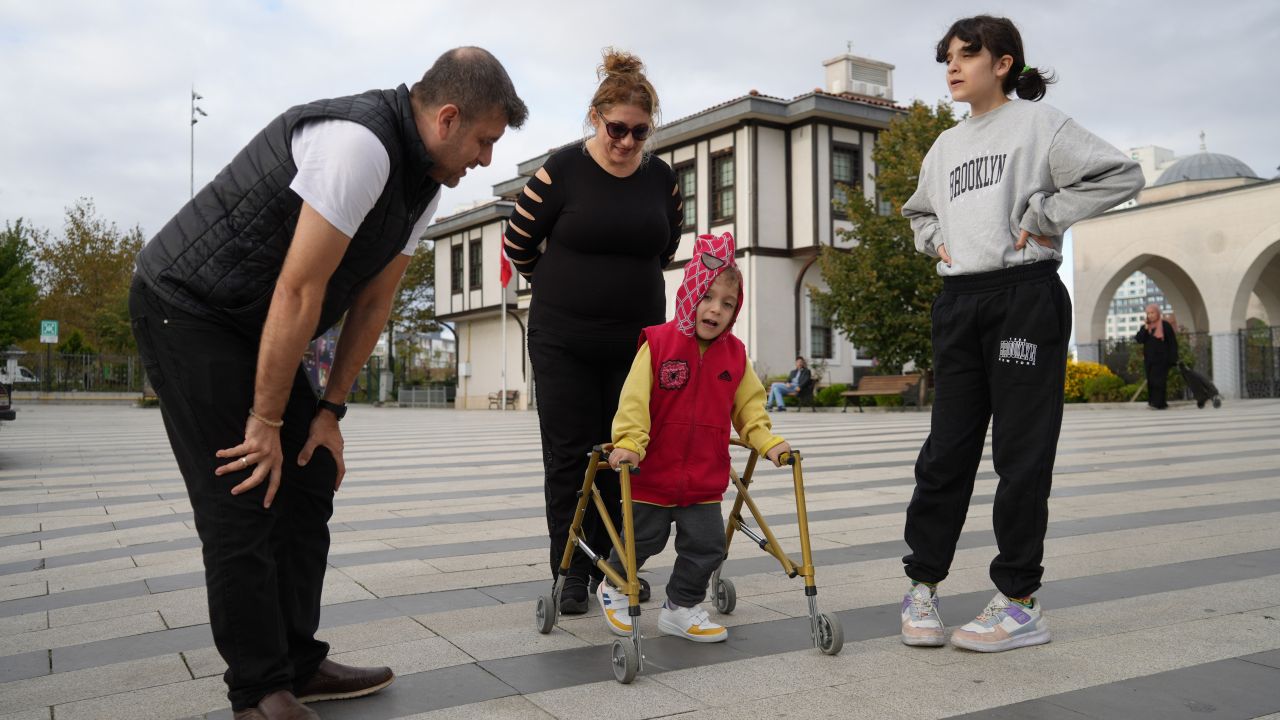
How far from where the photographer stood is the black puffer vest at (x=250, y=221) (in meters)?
2.54

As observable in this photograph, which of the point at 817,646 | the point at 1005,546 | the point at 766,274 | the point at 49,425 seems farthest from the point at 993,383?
the point at 766,274

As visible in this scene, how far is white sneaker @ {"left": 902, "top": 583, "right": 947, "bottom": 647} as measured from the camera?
331cm

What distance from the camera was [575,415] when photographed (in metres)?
3.92

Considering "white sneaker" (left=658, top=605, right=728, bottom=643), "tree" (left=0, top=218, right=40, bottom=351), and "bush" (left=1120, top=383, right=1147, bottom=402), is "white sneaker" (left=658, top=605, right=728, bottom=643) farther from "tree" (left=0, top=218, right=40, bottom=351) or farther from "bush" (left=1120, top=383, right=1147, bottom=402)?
"tree" (left=0, top=218, right=40, bottom=351)

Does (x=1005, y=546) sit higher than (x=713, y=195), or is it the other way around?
(x=713, y=195)

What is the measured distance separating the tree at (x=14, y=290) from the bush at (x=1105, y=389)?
115ft

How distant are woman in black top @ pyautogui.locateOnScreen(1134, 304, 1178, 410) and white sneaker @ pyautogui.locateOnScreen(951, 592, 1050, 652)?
16.1 meters

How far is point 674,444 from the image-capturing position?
3.48 metres

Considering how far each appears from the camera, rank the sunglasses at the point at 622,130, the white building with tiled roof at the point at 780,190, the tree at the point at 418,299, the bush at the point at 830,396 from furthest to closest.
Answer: the tree at the point at 418,299 < the white building with tiled roof at the point at 780,190 < the bush at the point at 830,396 < the sunglasses at the point at 622,130

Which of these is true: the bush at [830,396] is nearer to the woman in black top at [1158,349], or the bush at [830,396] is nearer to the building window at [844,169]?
the building window at [844,169]

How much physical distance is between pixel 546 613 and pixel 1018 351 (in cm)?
177

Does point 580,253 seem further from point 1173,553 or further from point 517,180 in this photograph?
point 517,180

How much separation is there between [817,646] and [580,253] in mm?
1655

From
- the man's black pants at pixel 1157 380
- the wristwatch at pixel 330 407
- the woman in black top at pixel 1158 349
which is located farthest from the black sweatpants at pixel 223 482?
the man's black pants at pixel 1157 380
